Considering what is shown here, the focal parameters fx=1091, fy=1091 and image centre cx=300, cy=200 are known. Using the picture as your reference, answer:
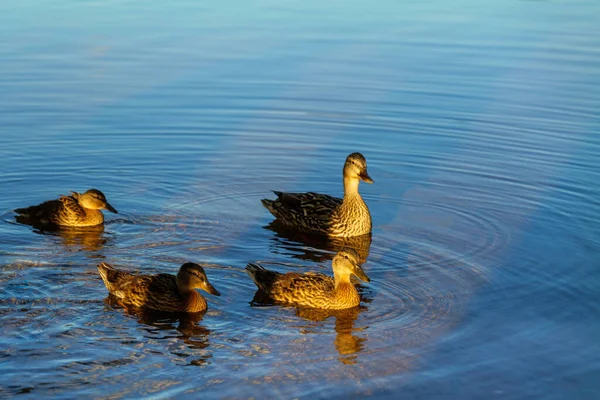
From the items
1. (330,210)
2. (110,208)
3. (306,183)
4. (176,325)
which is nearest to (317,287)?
(176,325)

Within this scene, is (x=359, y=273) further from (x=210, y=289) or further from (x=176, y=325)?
(x=176, y=325)

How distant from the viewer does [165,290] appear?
33.3ft

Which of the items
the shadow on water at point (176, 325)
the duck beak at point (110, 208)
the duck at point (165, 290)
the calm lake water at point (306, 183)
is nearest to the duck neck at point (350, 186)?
the calm lake water at point (306, 183)

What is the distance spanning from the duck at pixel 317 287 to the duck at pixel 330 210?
81.1 inches

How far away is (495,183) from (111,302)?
5.82 meters

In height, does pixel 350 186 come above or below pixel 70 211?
above

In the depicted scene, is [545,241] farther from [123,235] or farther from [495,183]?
[123,235]

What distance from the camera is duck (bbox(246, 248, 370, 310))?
33.5 ft

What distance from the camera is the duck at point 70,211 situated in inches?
491

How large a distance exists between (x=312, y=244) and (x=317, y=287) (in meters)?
2.30

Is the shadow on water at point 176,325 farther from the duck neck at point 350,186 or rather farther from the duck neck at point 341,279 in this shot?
the duck neck at point 350,186

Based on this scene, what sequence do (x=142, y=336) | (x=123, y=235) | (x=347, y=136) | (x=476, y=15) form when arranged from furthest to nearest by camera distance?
(x=476, y=15)
(x=347, y=136)
(x=123, y=235)
(x=142, y=336)

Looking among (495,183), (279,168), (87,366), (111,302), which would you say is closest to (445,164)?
(495,183)

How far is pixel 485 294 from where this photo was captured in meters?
10.3
